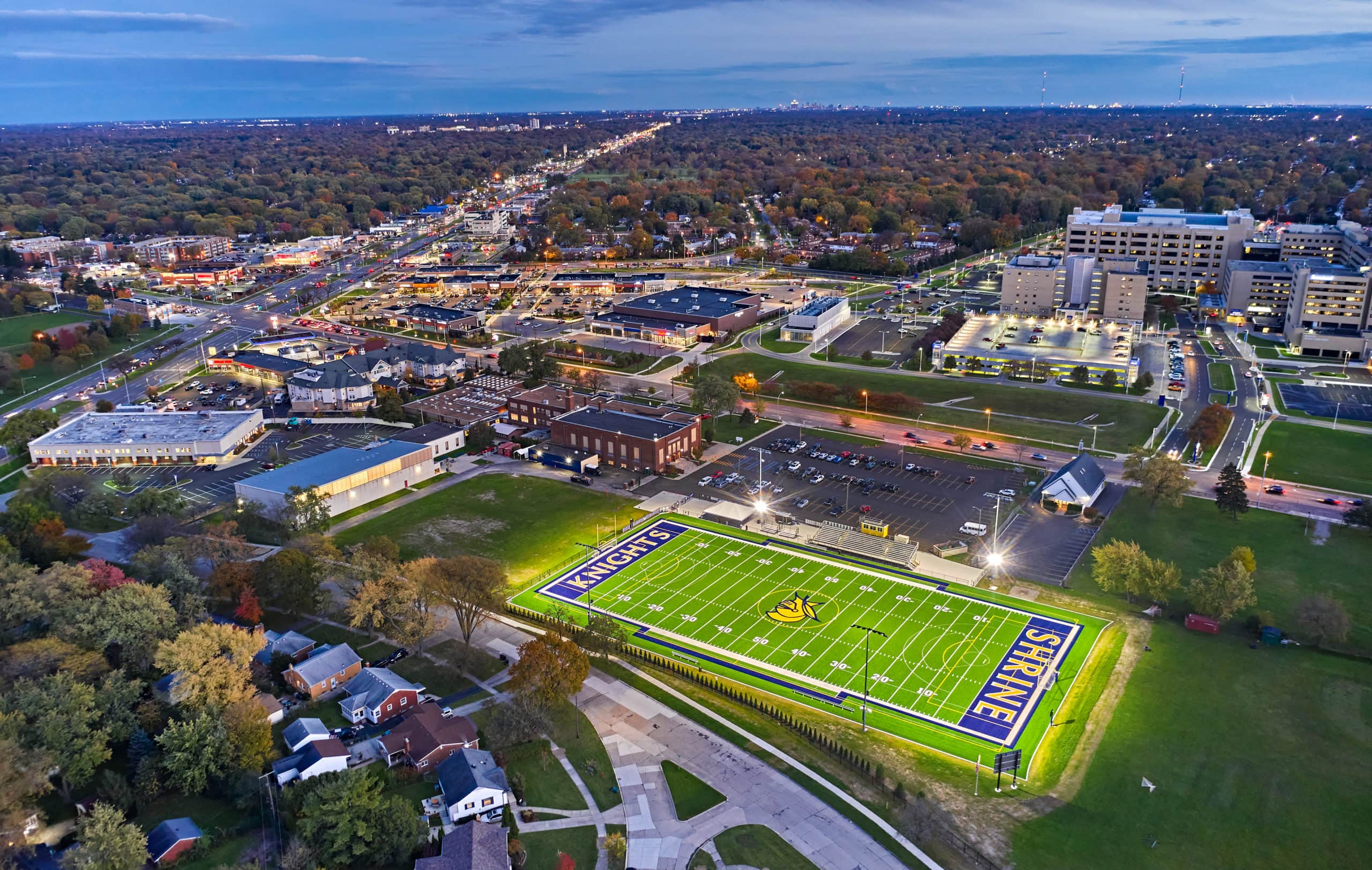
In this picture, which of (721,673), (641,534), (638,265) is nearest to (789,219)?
(638,265)

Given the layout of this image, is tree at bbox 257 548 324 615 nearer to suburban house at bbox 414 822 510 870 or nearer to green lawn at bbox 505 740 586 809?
green lawn at bbox 505 740 586 809

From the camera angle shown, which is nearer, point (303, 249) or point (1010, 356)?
point (1010, 356)

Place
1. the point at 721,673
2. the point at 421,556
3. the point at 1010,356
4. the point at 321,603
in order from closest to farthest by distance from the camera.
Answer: the point at 721,673
the point at 321,603
the point at 421,556
the point at 1010,356

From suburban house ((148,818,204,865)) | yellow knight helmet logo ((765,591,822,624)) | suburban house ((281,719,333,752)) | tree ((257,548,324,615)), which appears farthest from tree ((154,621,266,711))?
yellow knight helmet logo ((765,591,822,624))

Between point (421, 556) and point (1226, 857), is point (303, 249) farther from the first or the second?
point (1226, 857)

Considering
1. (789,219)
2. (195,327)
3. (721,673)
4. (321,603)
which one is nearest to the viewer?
Answer: (721,673)

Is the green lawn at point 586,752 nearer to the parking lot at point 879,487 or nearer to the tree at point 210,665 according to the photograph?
the tree at point 210,665

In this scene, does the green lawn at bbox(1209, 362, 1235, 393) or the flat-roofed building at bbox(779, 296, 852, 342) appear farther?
the flat-roofed building at bbox(779, 296, 852, 342)
